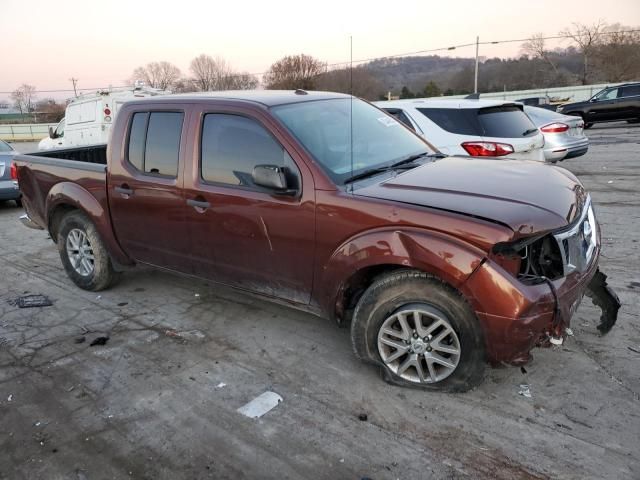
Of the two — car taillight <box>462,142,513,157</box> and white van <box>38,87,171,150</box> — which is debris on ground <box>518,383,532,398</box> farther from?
white van <box>38,87,171,150</box>

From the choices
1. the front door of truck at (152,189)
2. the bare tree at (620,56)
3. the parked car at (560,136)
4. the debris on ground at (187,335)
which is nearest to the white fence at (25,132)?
the parked car at (560,136)

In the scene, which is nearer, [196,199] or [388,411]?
[388,411]

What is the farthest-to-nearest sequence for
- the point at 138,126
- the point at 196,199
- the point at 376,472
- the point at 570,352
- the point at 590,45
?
the point at 590,45 → the point at 138,126 → the point at 196,199 → the point at 570,352 → the point at 376,472

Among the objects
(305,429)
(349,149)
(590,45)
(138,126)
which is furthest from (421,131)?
(590,45)

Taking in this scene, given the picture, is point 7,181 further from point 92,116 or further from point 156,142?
point 156,142

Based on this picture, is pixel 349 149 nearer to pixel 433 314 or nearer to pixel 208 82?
pixel 433 314

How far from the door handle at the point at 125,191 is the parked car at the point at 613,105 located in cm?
2009

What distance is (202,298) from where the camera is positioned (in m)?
4.94

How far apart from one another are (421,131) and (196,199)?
3.95m

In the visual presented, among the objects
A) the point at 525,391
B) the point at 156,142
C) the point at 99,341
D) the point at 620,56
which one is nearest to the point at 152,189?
the point at 156,142

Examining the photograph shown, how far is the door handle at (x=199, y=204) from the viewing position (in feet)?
12.6

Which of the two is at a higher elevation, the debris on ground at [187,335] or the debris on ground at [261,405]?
the debris on ground at [187,335]

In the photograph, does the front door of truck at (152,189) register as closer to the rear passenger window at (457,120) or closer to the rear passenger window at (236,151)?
the rear passenger window at (236,151)

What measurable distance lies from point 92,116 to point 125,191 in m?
11.1
